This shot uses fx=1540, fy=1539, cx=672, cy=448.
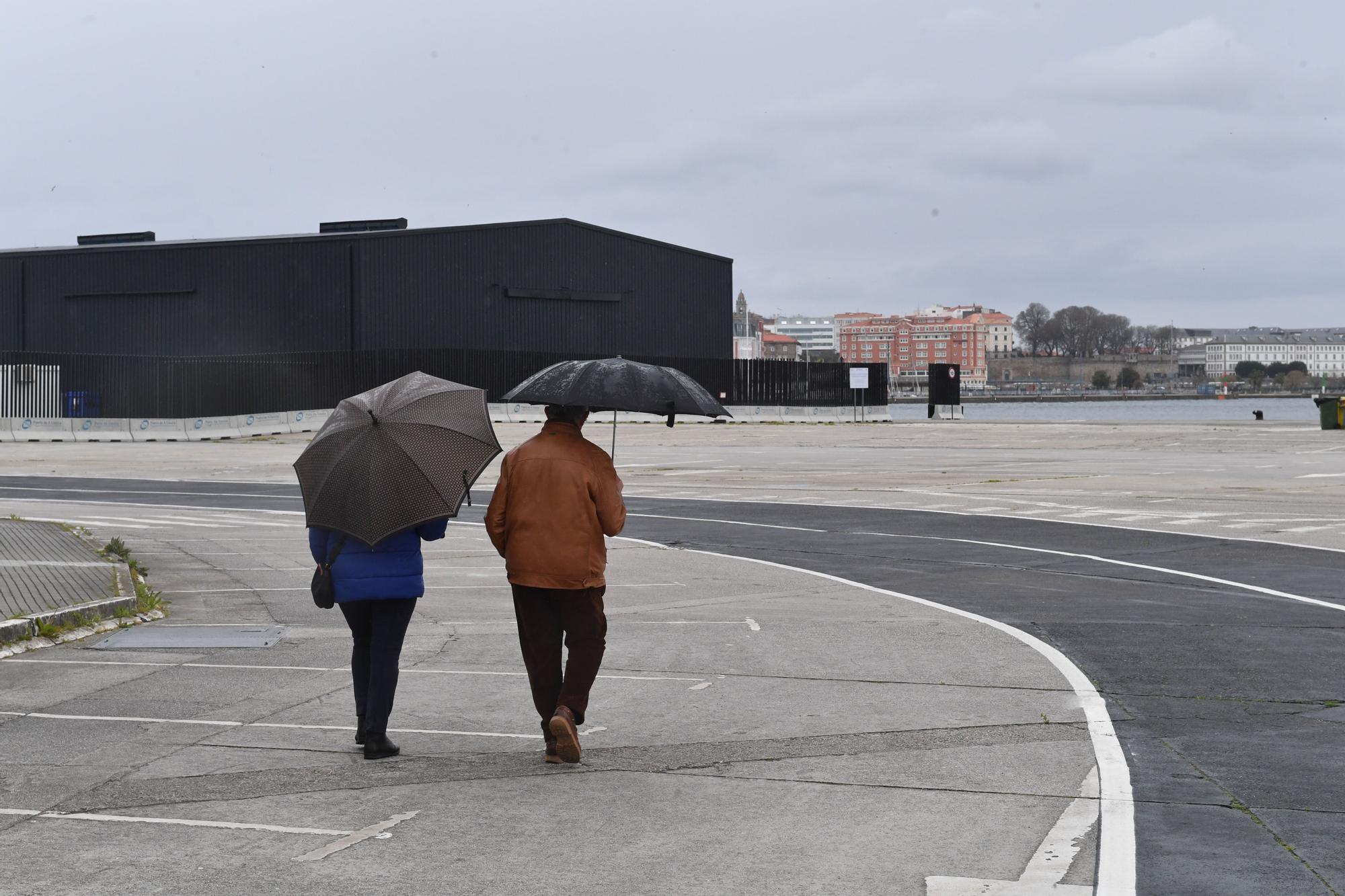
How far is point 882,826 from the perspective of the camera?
609cm

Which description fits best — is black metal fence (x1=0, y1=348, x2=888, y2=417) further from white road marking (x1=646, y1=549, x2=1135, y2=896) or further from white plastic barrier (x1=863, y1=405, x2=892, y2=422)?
white road marking (x1=646, y1=549, x2=1135, y2=896)

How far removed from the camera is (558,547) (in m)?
7.31

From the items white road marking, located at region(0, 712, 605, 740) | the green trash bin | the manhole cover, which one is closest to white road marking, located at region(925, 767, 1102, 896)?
white road marking, located at region(0, 712, 605, 740)

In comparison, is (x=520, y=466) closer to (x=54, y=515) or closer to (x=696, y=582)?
(x=696, y=582)

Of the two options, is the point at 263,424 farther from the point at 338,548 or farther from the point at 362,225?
the point at 338,548

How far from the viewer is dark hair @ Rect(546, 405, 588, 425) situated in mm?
7457

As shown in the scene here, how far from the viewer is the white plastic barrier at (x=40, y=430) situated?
50.9 metres

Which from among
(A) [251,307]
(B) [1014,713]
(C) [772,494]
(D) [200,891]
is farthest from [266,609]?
(A) [251,307]

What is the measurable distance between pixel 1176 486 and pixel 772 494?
7.73m

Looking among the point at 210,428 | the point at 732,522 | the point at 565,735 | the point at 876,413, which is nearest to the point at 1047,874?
the point at 565,735

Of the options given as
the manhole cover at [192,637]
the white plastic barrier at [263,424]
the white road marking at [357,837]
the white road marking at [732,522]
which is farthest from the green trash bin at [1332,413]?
the white road marking at [357,837]

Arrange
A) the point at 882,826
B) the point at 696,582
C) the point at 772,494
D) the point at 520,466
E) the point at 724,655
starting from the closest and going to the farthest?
1. the point at 882,826
2. the point at 520,466
3. the point at 724,655
4. the point at 696,582
5. the point at 772,494

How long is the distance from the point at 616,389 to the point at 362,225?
66.1 meters

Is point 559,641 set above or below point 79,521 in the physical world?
above
